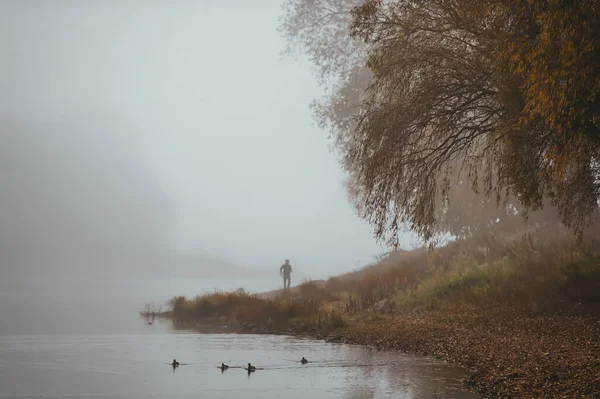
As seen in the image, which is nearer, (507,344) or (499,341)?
(507,344)

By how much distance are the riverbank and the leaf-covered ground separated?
0.03 meters

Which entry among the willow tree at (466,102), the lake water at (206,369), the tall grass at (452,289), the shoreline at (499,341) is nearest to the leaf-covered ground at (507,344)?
the shoreline at (499,341)

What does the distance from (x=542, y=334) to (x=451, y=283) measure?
9033 mm

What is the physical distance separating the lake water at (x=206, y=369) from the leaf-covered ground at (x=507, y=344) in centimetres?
74

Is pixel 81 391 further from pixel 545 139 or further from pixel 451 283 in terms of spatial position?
pixel 451 283

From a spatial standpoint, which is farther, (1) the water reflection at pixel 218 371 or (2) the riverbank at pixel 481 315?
(2) the riverbank at pixel 481 315

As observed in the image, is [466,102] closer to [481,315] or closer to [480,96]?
[480,96]

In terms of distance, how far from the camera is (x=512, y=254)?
26.8m

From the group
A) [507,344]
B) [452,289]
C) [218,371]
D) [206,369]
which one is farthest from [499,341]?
[452,289]

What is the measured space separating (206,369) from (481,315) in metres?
9.21

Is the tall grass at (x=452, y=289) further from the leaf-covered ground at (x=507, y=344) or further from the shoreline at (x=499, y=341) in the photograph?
the leaf-covered ground at (x=507, y=344)

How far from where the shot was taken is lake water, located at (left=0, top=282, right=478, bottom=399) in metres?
A: 11.6

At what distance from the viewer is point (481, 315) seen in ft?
64.2

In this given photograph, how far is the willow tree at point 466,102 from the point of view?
12.2 meters
